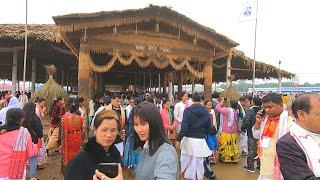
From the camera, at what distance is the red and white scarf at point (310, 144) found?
2.46 metres

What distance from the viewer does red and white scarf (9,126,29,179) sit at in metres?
4.91

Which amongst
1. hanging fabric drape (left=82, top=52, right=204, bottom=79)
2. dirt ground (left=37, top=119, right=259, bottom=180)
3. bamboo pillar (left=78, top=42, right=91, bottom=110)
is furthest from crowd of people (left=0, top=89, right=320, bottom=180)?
hanging fabric drape (left=82, top=52, right=204, bottom=79)

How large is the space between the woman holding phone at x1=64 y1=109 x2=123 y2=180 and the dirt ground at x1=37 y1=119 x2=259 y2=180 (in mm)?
5453

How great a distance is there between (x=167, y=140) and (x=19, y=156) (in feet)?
10.2

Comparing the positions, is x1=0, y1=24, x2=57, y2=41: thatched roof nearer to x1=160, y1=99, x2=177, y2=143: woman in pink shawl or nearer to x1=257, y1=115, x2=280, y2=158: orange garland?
x1=160, y1=99, x2=177, y2=143: woman in pink shawl

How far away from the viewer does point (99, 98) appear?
10.7 m

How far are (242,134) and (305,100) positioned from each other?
8.78 meters

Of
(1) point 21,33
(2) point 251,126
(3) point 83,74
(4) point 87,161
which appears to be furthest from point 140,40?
(4) point 87,161

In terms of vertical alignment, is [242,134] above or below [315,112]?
below

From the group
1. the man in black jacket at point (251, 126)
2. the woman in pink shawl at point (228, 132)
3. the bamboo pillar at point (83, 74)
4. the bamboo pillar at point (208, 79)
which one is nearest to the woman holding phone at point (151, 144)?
the man in black jacket at point (251, 126)

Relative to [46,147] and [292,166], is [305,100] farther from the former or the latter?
[46,147]

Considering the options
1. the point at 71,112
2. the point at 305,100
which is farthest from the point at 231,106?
the point at 305,100

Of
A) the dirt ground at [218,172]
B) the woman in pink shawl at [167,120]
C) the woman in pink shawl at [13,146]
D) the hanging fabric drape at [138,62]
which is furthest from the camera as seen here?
the hanging fabric drape at [138,62]

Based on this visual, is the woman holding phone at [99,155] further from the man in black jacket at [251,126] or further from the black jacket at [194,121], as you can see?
the man in black jacket at [251,126]
